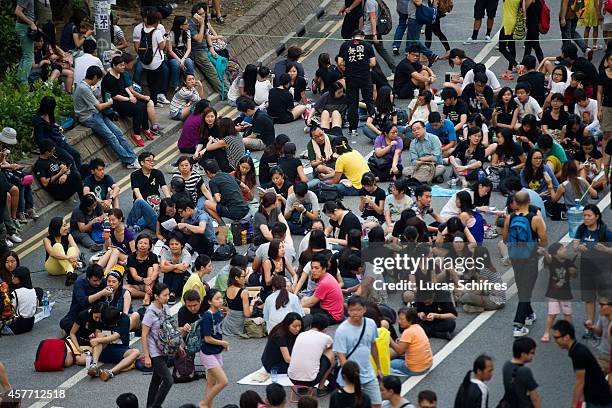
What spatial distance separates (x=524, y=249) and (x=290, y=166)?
5346 mm

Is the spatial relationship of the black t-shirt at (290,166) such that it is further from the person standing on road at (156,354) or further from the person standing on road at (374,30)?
the person standing on road at (374,30)

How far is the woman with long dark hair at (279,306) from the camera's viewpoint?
1988 centimetres

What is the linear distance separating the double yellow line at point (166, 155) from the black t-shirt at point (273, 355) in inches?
223

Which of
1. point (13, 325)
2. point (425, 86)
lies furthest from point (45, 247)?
point (425, 86)

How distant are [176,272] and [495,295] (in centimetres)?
446

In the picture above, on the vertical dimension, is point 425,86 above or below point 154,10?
below

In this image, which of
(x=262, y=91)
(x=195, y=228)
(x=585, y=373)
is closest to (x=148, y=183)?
(x=195, y=228)

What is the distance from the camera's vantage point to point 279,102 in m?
27.8

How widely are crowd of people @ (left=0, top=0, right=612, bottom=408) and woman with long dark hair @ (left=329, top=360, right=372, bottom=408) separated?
2 cm

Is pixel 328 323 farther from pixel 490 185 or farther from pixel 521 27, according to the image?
pixel 521 27

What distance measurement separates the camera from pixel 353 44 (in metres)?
27.1

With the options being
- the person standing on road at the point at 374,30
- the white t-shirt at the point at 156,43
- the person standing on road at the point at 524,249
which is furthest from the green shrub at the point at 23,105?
the person standing on road at the point at 524,249

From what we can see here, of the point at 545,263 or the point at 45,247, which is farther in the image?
the point at 45,247

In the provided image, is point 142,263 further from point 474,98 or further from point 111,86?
point 474,98
